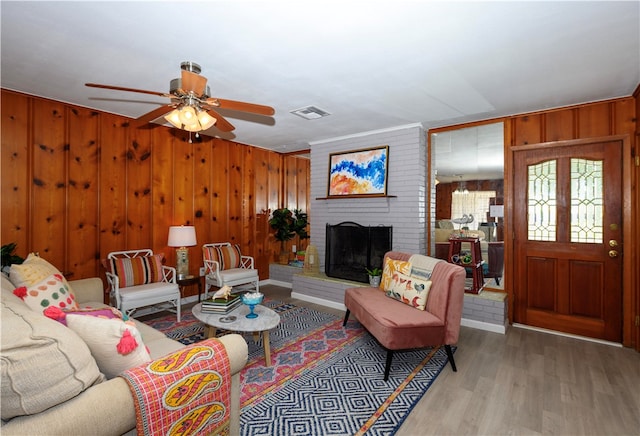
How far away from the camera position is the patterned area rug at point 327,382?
208 cm

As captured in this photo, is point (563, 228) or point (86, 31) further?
point (563, 228)

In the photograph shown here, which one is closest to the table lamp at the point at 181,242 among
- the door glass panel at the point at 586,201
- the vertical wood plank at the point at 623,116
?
the door glass panel at the point at 586,201

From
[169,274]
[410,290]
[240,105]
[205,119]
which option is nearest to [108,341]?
[205,119]

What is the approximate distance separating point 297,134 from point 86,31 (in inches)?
117

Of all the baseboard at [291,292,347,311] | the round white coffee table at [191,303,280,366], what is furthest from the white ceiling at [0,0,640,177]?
the baseboard at [291,292,347,311]

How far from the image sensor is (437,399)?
232 cm

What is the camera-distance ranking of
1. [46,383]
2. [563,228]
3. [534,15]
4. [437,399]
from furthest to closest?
[563,228], [437,399], [534,15], [46,383]

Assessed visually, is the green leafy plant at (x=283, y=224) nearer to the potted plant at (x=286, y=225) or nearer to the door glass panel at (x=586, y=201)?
the potted plant at (x=286, y=225)

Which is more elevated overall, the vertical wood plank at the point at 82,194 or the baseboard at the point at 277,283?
the vertical wood plank at the point at 82,194

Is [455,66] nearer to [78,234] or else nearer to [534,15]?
[534,15]

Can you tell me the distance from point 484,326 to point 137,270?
414cm

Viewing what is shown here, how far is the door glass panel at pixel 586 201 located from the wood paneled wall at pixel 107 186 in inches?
182

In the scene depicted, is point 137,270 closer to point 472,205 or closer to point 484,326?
point 484,326

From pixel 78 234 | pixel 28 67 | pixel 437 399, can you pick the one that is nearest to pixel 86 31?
pixel 28 67
